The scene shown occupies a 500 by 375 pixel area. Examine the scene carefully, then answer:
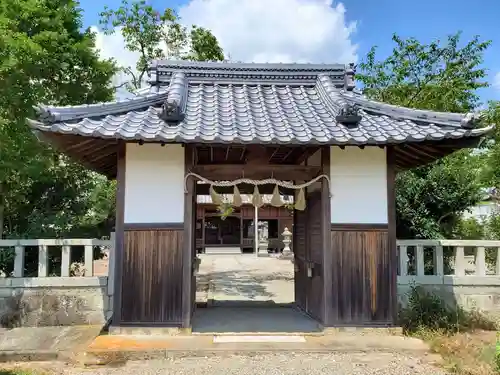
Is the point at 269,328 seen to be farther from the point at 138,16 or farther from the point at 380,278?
the point at 138,16

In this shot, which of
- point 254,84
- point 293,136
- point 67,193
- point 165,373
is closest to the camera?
point 165,373

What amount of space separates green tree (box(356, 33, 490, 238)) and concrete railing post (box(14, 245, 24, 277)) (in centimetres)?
809

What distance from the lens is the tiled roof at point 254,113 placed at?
6152 mm

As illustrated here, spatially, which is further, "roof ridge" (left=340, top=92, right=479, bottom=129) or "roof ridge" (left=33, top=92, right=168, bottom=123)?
"roof ridge" (left=340, top=92, right=479, bottom=129)

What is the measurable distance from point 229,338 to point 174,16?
48.1ft

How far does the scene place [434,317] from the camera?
720cm

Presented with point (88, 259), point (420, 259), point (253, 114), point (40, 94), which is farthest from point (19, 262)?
point (420, 259)

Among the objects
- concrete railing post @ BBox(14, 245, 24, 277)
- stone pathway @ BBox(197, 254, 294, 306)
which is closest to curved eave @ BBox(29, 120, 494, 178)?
concrete railing post @ BBox(14, 245, 24, 277)

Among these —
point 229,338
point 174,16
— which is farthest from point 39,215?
point 174,16

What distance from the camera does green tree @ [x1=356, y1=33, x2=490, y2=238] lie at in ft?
32.9

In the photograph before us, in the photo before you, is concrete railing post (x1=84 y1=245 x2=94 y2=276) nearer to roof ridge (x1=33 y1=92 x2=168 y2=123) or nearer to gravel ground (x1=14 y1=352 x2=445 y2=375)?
gravel ground (x1=14 y1=352 x2=445 y2=375)

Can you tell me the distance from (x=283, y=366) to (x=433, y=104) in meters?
11.2

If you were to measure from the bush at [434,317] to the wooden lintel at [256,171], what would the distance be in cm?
289

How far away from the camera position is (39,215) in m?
10.1
